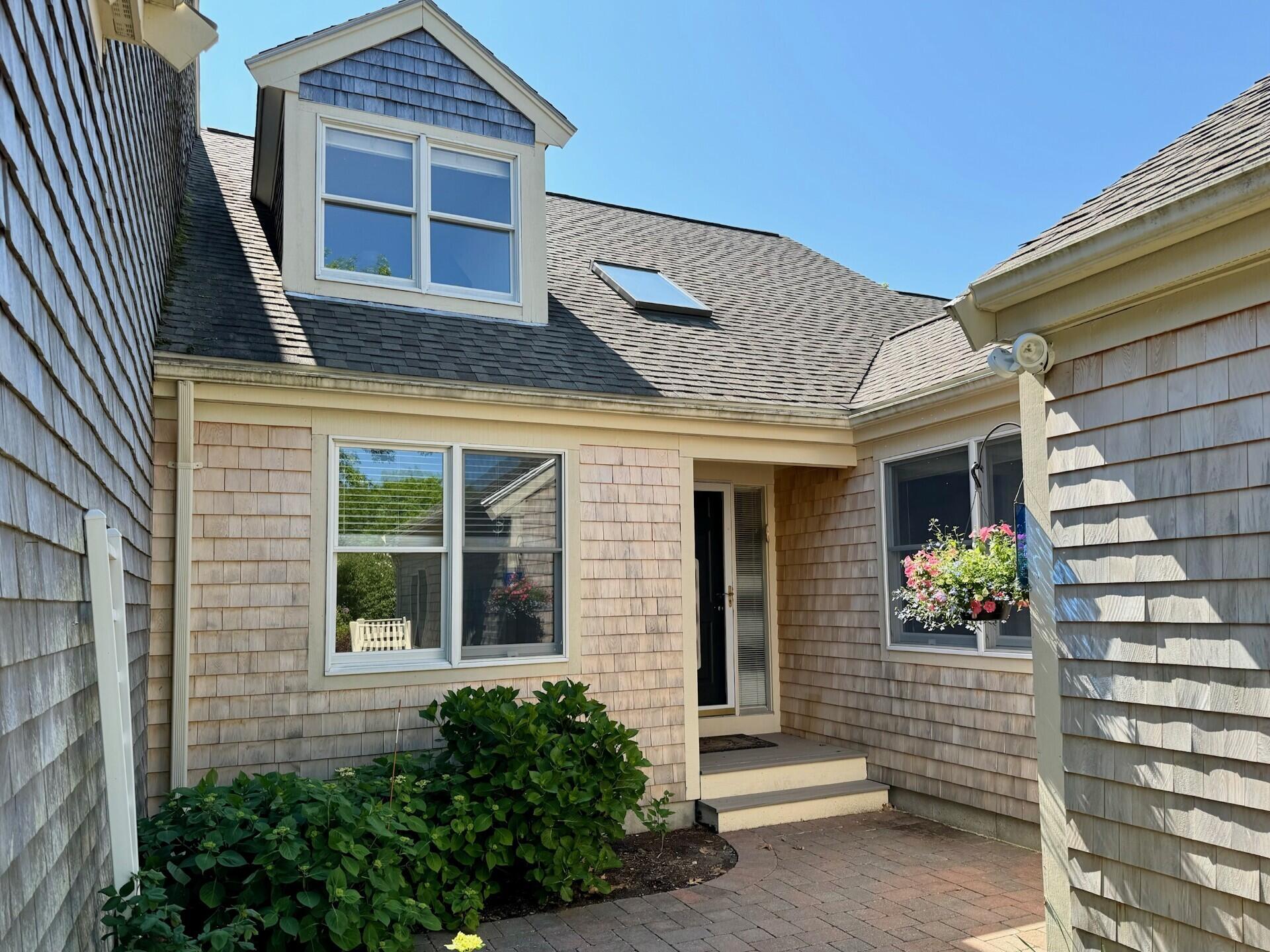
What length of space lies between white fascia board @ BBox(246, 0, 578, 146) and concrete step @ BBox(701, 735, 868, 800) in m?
5.07

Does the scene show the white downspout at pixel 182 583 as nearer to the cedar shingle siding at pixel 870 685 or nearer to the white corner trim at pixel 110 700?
the white corner trim at pixel 110 700

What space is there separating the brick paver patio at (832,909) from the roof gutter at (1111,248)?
115 inches

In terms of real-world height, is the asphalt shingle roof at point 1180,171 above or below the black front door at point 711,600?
above

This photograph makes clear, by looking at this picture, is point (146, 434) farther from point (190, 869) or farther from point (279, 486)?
point (190, 869)

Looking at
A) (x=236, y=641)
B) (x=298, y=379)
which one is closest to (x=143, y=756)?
(x=236, y=641)

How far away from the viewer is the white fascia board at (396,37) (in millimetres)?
6488

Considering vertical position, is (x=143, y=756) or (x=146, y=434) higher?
(x=146, y=434)

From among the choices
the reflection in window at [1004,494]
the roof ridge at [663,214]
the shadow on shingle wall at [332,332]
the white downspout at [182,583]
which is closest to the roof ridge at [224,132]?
the shadow on shingle wall at [332,332]

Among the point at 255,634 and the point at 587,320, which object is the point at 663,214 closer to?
the point at 587,320

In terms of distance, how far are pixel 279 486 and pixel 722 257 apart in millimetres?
6236

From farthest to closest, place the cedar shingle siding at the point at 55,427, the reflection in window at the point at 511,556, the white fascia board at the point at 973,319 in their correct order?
the reflection in window at the point at 511,556, the white fascia board at the point at 973,319, the cedar shingle siding at the point at 55,427

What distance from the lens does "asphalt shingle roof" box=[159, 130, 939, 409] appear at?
6.08 metres

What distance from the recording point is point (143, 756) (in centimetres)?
501

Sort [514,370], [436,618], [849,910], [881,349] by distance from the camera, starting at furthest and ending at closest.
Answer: [881,349], [514,370], [436,618], [849,910]
